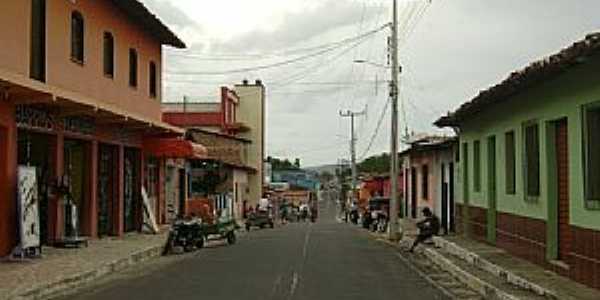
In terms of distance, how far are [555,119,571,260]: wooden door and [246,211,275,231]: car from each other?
115 ft

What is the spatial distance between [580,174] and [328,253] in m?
12.8

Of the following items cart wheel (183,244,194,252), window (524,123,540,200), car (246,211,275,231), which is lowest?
cart wheel (183,244,194,252)

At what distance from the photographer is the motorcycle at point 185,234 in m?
28.2

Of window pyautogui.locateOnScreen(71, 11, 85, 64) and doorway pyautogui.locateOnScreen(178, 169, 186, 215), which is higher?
window pyautogui.locateOnScreen(71, 11, 85, 64)

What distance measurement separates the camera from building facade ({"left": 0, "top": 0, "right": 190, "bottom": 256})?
21.1 m

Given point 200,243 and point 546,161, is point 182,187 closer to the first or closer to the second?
point 200,243

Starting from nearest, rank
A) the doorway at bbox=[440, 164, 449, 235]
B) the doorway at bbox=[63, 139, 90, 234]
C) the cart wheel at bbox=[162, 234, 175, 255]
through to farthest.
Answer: the cart wheel at bbox=[162, 234, 175, 255] → the doorway at bbox=[63, 139, 90, 234] → the doorway at bbox=[440, 164, 449, 235]

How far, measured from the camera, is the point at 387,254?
29109 millimetres

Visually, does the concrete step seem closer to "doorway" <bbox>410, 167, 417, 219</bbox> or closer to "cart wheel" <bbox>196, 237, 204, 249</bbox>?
"cart wheel" <bbox>196, 237, 204, 249</bbox>

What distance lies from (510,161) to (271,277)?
677 cm

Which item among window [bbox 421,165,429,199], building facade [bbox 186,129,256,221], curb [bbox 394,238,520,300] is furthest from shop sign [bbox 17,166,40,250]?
building facade [bbox 186,129,256,221]

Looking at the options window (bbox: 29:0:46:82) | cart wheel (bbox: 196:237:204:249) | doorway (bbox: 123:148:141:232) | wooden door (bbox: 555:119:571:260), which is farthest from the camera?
doorway (bbox: 123:148:141:232)

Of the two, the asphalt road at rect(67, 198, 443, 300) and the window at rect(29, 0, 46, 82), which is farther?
→ the window at rect(29, 0, 46, 82)

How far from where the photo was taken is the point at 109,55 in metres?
30.6
